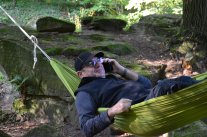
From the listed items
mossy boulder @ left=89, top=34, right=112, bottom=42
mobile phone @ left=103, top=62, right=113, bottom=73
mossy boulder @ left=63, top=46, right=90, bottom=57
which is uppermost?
mobile phone @ left=103, top=62, right=113, bottom=73

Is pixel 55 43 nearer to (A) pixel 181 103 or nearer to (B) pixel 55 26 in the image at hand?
(B) pixel 55 26

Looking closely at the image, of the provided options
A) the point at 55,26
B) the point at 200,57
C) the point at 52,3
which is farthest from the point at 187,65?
the point at 52,3

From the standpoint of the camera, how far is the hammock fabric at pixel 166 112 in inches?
80.6

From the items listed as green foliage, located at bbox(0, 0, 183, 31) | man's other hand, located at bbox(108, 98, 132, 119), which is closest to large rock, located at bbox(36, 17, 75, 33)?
green foliage, located at bbox(0, 0, 183, 31)

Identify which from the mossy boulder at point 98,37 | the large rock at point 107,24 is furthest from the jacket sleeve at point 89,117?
the large rock at point 107,24

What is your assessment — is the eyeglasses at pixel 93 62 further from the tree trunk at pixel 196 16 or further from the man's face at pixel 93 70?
the tree trunk at pixel 196 16

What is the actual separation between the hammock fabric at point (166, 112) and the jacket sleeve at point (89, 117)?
9 centimetres

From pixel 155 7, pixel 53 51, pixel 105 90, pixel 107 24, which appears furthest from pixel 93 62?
pixel 155 7

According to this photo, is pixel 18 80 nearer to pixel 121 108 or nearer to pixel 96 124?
pixel 96 124

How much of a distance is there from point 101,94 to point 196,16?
2801 mm

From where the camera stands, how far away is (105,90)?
98.3 inches

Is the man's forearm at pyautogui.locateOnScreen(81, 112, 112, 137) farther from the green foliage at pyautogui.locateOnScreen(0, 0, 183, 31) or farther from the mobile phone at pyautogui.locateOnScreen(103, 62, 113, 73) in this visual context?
the green foliage at pyautogui.locateOnScreen(0, 0, 183, 31)

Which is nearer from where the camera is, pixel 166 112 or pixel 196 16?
pixel 166 112

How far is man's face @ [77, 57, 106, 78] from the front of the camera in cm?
261
